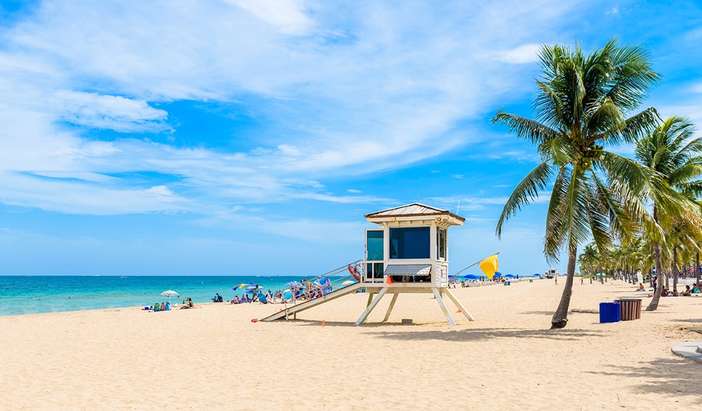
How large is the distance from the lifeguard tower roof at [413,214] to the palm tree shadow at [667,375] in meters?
8.20

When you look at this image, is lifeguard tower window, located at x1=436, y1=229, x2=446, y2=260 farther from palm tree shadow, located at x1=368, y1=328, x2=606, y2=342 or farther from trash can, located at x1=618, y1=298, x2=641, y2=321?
trash can, located at x1=618, y1=298, x2=641, y2=321

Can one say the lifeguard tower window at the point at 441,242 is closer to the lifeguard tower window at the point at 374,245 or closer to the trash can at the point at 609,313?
the lifeguard tower window at the point at 374,245

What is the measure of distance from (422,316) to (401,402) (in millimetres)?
15862

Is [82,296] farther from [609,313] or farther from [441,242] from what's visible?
[609,313]

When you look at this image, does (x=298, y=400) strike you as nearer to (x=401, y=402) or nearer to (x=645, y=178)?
(x=401, y=402)

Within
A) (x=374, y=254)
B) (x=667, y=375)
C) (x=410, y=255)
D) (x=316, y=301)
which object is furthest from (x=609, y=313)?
(x=667, y=375)

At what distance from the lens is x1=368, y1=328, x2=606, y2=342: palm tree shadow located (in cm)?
1527

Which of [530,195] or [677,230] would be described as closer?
[530,195]

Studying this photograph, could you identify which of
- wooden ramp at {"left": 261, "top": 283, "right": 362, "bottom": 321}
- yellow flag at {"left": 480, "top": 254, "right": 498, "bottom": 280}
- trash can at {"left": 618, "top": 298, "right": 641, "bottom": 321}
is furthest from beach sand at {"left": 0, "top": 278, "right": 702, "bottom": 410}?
yellow flag at {"left": 480, "top": 254, "right": 498, "bottom": 280}

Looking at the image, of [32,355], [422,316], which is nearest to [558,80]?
[422,316]

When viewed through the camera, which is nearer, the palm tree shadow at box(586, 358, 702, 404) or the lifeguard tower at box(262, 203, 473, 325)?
the palm tree shadow at box(586, 358, 702, 404)

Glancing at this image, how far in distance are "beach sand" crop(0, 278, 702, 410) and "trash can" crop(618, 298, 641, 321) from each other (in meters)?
1.09

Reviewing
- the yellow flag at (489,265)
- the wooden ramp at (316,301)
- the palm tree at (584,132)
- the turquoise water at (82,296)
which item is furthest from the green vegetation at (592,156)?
the yellow flag at (489,265)

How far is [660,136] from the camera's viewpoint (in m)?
23.0
